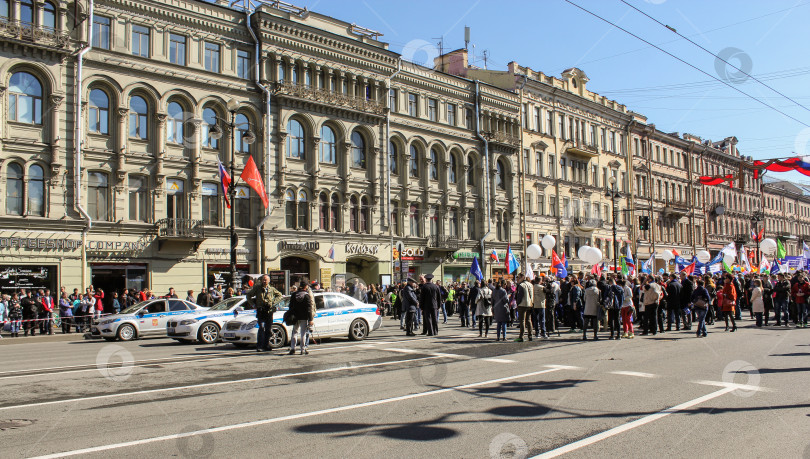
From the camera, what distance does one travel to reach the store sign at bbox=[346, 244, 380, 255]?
38.9 meters

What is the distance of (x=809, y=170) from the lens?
56.5 ft

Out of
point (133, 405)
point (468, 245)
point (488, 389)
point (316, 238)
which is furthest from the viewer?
point (468, 245)

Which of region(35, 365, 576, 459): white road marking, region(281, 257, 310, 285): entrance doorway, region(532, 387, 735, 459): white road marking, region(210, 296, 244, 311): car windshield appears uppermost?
region(281, 257, 310, 285): entrance doorway

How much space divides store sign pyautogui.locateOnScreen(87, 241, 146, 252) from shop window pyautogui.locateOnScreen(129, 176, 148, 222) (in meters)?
1.30

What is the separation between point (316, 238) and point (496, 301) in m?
21.4

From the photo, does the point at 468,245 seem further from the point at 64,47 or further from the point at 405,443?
the point at 405,443

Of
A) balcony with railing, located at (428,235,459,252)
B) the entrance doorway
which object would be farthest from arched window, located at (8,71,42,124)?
balcony with railing, located at (428,235,459,252)

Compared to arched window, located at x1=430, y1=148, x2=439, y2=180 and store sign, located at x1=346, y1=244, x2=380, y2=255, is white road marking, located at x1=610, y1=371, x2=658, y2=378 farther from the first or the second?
arched window, located at x1=430, y1=148, x2=439, y2=180

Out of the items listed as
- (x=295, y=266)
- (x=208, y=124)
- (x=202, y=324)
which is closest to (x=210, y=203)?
(x=208, y=124)

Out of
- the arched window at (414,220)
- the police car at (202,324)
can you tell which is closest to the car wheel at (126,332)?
the police car at (202,324)

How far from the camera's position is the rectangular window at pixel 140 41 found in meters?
31.0

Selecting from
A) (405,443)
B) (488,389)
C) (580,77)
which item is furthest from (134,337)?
(580,77)

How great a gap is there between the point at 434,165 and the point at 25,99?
25232mm

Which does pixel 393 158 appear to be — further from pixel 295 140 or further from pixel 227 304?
pixel 227 304
